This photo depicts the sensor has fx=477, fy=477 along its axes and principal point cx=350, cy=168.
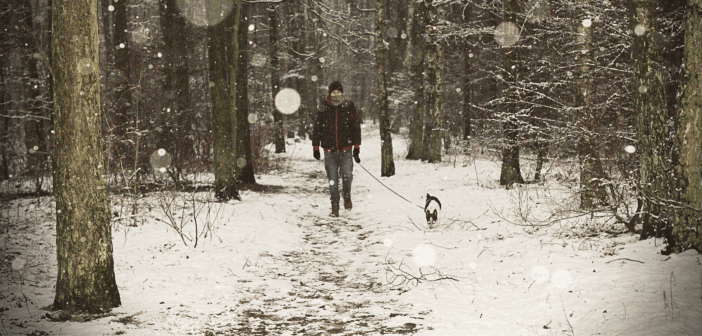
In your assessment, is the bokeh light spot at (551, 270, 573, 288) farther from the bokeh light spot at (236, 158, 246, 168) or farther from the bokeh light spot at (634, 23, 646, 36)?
the bokeh light spot at (236, 158, 246, 168)

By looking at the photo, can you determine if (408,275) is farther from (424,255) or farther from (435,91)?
(435,91)

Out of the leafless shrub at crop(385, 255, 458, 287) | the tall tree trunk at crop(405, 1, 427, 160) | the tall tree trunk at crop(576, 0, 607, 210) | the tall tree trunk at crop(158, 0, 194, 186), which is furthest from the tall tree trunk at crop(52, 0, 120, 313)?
the tall tree trunk at crop(405, 1, 427, 160)

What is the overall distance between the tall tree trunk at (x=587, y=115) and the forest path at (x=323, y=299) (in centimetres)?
371

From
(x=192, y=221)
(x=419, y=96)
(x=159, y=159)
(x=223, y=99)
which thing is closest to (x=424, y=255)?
(x=192, y=221)

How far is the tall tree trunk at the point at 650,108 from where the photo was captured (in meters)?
5.23

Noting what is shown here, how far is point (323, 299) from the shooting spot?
5.34 metres

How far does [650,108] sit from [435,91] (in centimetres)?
1280

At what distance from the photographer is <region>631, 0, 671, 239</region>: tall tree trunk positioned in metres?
5.23

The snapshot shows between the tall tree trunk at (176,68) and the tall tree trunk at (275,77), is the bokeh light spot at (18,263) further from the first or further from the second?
the tall tree trunk at (275,77)

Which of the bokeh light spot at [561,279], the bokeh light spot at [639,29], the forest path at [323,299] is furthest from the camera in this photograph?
the bokeh light spot at [639,29]

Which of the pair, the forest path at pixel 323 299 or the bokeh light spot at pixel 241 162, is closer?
the forest path at pixel 323 299

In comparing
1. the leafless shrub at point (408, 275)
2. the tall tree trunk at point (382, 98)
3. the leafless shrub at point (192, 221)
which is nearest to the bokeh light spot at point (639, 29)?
the leafless shrub at point (408, 275)

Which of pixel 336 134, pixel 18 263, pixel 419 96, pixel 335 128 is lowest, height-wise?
pixel 18 263

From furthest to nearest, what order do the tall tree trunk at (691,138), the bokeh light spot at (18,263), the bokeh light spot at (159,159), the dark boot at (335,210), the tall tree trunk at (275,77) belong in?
the tall tree trunk at (275,77) → the bokeh light spot at (159,159) → the dark boot at (335,210) → the bokeh light spot at (18,263) → the tall tree trunk at (691,138)
